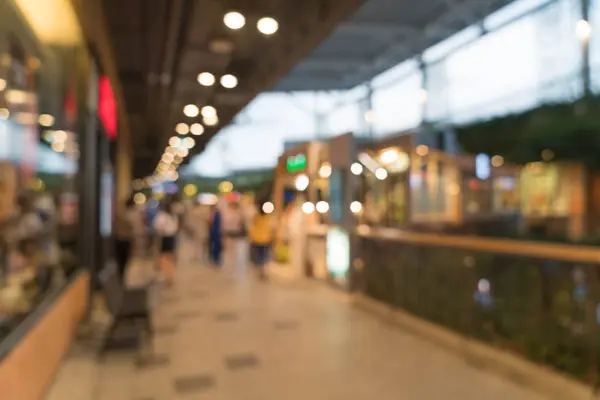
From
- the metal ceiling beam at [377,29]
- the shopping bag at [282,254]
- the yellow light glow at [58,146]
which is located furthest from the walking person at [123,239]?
the metal ceiling beam at [377,29]

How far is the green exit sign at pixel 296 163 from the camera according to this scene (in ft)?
35.1

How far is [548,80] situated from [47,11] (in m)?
10.4

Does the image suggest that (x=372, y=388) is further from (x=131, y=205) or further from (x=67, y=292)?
(x=131, y=205)

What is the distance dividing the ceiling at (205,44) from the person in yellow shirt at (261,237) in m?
2.28

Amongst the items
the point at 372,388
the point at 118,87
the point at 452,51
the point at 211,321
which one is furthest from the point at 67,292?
the point at 452,51

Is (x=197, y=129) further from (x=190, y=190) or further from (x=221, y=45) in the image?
(x=190, y=190)

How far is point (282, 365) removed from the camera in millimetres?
4742

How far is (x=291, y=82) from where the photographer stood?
25.1 m

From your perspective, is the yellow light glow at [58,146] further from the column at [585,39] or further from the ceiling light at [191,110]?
the column at [585,39]

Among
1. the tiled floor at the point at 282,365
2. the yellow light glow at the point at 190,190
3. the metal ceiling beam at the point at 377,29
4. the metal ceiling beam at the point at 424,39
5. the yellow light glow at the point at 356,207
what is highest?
the metal ceiling beam at the point at 377,29

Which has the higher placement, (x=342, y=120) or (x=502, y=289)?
(x=342, y=120)

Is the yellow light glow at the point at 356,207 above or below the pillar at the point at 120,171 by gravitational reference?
below

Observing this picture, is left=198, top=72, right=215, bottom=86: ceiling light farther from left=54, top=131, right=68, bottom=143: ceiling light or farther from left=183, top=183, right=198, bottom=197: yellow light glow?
left=183, top=183, right=198, bottom=197: yellow light glow

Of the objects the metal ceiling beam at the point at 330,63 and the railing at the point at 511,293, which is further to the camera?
the metal ceiling beam at the point at 330,63
